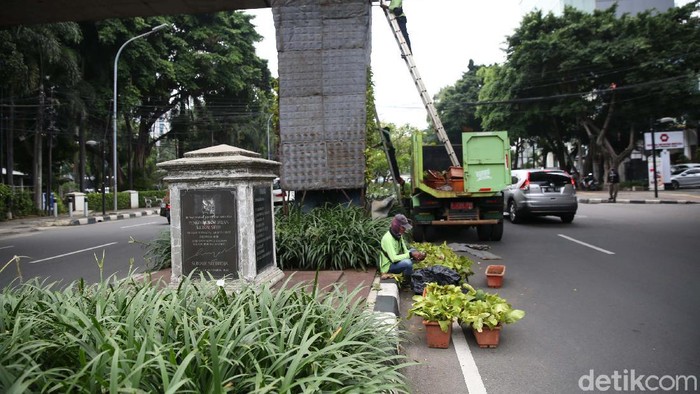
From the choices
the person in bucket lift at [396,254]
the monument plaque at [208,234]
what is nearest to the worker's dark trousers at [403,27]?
the person in bucket lift at [396,254]

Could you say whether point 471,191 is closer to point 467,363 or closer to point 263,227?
point 263,227

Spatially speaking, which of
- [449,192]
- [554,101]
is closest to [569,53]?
[554,101]

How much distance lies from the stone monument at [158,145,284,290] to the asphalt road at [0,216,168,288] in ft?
5.02

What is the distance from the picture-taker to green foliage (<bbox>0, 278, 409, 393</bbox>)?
222cm

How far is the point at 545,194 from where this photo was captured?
13.6 m

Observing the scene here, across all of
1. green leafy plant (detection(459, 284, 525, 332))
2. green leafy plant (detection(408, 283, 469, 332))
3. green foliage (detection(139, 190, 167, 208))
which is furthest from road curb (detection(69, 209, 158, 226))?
green leafy plant (detection(459, 284, 525, 332))

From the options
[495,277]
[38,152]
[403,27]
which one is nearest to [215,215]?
[495,277]

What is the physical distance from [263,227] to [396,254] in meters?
1.72

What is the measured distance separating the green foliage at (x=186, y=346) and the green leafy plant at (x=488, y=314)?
1165 millimetres

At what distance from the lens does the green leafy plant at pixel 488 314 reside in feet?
14.1

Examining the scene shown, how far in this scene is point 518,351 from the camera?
4293mm

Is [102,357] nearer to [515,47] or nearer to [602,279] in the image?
[602,279]

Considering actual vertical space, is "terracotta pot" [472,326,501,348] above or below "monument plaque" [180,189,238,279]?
below

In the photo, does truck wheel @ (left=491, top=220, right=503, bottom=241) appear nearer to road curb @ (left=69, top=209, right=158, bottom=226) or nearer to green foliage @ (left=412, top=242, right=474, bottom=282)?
green foliage @ (left=412, top=242, right=474, bottom=282)
